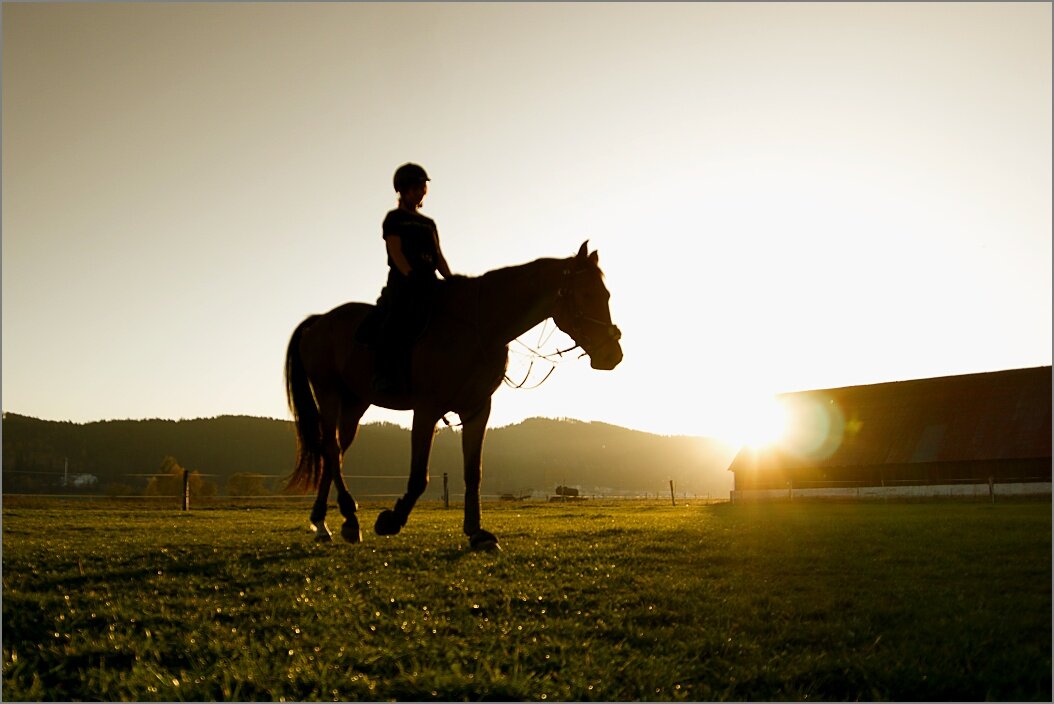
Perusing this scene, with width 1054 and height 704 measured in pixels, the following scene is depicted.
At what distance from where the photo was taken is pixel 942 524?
1331 cm

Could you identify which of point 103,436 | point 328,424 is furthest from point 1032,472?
point 103,436

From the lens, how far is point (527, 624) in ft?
17.0

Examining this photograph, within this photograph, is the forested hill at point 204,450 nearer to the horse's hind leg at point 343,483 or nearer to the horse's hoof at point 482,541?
the horse's hind leg at point 343,483

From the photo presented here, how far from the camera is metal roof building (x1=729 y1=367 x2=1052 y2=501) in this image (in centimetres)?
4875

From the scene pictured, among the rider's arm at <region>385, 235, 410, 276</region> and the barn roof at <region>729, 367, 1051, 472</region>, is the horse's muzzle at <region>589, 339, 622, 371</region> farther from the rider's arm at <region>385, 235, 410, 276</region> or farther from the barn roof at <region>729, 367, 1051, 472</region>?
the barn roof at <region>729, 367, 1051, 472</region>

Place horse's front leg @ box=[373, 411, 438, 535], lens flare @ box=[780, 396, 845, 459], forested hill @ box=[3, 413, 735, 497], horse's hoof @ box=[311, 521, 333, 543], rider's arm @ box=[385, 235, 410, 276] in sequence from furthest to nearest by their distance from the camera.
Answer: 1. forested hill @ box=[3, 413, 735, 497]
2. lens flare @ box=[780, 396, 845, 459]
3. horse's hoof @ box=[311, 521, 333, 543]
4. horse's front leg @ box=[373, 411, 438, 535]
5. rider's arm @ box=[385, 235, 410, 276]

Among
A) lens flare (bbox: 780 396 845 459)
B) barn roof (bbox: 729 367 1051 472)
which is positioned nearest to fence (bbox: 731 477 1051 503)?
barn roof (bbox: 729 367 1051 472)

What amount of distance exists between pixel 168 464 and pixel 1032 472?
93.3 m

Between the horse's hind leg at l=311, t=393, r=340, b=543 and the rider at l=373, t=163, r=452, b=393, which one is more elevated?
the rider at l=373, t=163, r=452, b=393

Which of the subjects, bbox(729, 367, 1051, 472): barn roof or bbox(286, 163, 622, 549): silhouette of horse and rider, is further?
bbox(729, 367, 1051, 472): barn roof

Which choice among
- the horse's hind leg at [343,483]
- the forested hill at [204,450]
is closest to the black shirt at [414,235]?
the horse's hind leg at [343,483]

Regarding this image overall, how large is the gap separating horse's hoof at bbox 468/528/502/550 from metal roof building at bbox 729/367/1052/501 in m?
40.5

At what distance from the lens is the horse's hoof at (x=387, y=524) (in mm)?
8375

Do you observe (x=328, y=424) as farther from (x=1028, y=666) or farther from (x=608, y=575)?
(x=1028, y=666)
